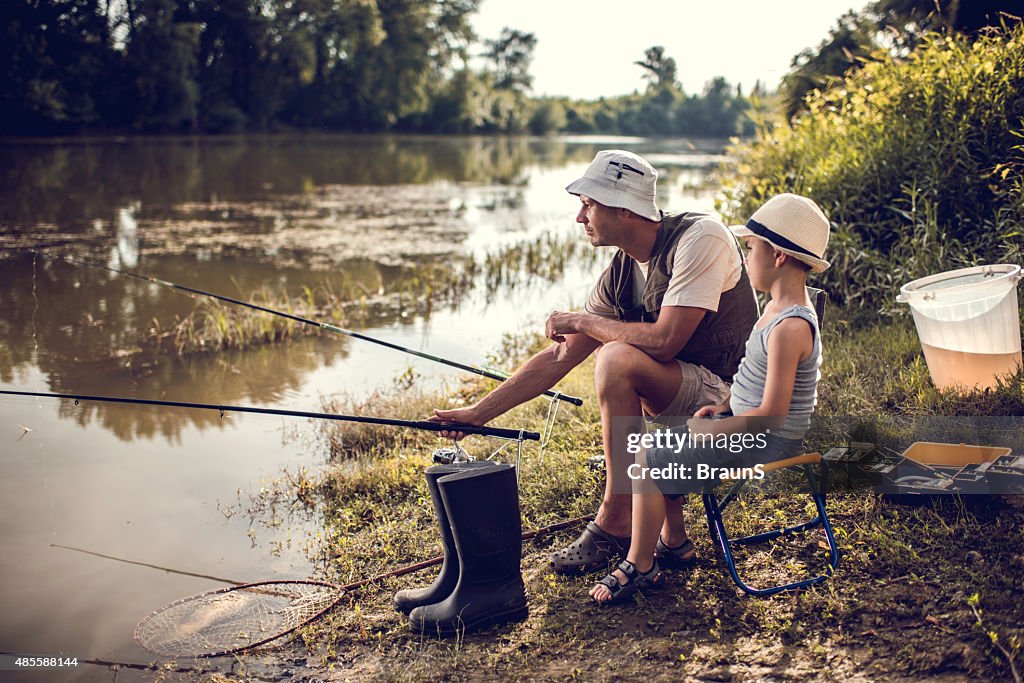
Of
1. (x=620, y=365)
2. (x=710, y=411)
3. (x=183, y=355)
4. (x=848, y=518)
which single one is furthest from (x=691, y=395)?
(x=183, y=355)

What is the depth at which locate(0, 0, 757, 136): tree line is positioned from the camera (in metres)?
30.6

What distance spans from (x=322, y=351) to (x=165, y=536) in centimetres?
330

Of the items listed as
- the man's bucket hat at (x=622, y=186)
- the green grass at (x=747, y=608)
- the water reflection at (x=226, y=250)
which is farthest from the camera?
the water reflection at (x=226, y=250)

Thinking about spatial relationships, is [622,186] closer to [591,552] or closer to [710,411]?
[710,411]

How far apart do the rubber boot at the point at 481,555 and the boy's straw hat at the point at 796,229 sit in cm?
107

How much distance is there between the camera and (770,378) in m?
2.56

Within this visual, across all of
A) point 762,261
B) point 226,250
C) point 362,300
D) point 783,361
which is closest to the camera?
point 783,361

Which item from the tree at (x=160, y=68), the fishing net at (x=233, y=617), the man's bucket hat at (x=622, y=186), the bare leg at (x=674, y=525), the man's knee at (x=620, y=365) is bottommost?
the fishing net at (x=233, y=617)

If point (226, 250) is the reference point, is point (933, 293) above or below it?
above

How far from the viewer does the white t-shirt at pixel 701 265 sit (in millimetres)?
2867

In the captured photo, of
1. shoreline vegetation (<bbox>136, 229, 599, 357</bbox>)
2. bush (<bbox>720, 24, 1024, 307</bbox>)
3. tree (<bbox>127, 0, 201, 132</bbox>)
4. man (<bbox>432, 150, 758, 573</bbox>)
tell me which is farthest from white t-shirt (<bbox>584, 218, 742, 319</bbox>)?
tree (<bbox>127, 0, 201, 132</bbox>)

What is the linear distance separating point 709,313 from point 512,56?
8658 centimetres

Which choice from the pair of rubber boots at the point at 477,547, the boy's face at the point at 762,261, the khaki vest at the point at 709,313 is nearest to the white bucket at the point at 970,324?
A: the khaki vest at the point at 709,313

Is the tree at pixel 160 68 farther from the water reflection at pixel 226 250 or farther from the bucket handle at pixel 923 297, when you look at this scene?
the bucket handle at pixel 923 297
